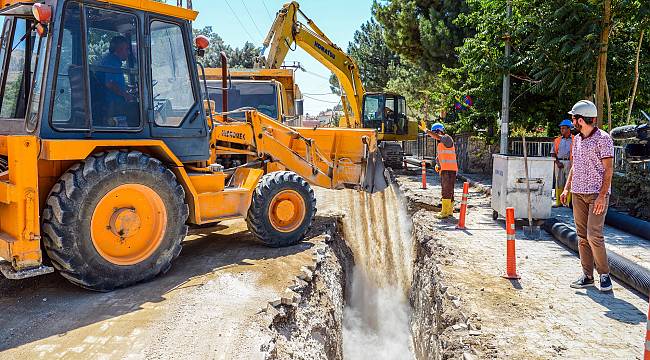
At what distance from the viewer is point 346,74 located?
1614 centimetres

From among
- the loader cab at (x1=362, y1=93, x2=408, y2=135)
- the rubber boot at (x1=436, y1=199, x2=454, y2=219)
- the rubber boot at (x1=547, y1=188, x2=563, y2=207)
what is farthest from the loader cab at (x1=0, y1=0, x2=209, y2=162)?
the loader cab at (x1=362, y1=93, x2=408, y2=135)

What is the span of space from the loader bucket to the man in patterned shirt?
4.92m

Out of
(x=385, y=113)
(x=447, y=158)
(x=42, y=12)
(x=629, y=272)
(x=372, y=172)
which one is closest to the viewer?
(x=42, y=12)

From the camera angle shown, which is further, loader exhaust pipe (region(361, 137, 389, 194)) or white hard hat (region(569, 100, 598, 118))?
loader exhaust pipe (region(361, 137, 389, 194))

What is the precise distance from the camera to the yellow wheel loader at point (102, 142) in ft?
16.4

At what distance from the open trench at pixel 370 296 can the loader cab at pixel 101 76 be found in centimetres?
246

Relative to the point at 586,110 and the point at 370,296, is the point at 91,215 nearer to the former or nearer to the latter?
the point at 586,110

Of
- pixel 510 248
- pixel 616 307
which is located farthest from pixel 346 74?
pixel 616 307

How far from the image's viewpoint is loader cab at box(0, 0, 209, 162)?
5.15m

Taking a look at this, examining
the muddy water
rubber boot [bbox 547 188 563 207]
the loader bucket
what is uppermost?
the loader bucket

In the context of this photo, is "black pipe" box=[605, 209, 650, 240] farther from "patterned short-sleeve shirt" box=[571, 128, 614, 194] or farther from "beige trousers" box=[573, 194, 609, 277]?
"patterned short-sleeve shirt" box=[571, 128, 614, 194]

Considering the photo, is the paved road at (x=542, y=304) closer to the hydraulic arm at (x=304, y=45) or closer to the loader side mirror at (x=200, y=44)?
the loader side mirror at (x=200, y=44)

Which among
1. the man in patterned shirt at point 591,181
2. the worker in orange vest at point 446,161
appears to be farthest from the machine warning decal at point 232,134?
the man in patterned shirt at point 591,181

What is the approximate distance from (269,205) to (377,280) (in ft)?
14.2
